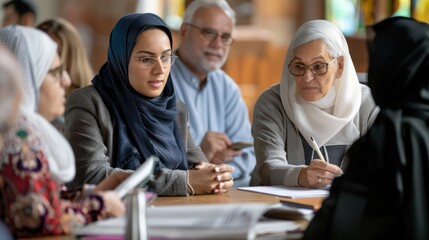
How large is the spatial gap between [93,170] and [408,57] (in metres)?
1.25

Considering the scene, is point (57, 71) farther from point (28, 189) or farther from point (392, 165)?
point (392, 165)

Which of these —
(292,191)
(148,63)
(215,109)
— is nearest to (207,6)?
(215,109)

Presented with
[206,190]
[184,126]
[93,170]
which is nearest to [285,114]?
[184,126]

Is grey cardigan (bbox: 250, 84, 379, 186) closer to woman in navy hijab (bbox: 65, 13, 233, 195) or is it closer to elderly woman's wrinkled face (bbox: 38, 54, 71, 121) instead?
woman in navy hijab (bbox: 65, 13, 233, 195)

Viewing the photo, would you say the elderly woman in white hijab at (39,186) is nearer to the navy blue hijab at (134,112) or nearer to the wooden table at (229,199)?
the wooden table at (229,199)

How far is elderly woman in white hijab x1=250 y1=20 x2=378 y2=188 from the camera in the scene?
3174 millimetres

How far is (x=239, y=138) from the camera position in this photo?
4.40 meters

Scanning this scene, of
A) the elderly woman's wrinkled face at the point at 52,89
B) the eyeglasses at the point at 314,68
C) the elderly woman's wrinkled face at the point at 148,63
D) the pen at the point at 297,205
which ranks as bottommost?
the pen at the point at 297,205

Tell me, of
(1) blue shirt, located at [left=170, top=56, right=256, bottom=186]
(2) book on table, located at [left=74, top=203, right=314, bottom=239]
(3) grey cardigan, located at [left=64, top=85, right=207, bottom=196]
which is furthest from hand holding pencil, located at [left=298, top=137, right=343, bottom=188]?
(1) blue shirt, located at [left=170, top=56, right=256, bottom=186]

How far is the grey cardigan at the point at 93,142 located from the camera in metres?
2.66

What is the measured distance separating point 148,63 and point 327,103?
783 mm

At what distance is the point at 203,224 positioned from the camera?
1720mm

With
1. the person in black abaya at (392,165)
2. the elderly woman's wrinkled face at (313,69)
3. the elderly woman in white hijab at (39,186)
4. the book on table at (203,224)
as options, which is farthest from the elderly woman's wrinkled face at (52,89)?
the person in black abaya at (392,165)

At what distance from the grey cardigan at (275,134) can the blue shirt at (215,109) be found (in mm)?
1063
